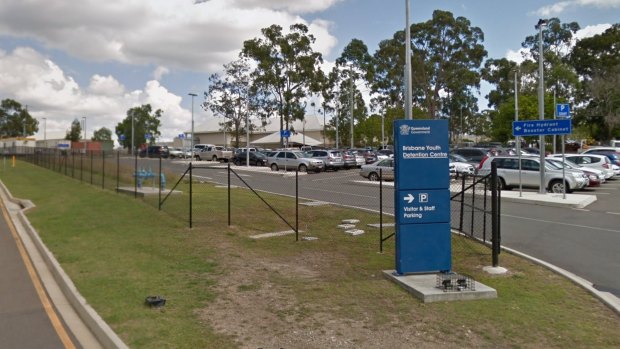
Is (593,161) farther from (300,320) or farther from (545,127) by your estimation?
(300,320)

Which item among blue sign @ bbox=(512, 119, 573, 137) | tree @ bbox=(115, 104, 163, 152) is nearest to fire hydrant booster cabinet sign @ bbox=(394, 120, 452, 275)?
blue sign @ bbox=(512, 119, 573, 137)

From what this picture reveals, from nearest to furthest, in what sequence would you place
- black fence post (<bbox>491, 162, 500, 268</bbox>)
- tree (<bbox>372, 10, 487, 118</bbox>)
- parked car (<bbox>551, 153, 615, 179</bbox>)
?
black fence post (<bbox>491, 162, 500, 268</bbox>) < parked car (<bbox>551, 153, 615, 179</bbox>) < tree (<bbox>372, 10, 487, 118</bbox>)

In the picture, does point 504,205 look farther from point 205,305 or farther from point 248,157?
point 248,157

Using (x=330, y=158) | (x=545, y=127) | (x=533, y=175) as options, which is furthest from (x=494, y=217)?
(x=330, y=158)

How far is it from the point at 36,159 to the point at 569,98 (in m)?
61.3

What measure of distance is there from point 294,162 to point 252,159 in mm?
10560

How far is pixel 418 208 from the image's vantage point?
26.3 feet

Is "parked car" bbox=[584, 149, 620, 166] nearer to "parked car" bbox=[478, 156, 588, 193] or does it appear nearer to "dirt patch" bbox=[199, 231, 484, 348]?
"parked car" bbox=[478, 156, 588, 193]

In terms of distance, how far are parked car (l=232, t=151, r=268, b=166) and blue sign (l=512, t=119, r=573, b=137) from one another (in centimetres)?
2861

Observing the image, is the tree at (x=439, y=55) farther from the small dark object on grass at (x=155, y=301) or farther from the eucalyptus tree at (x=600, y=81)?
the small dark object on grass at (x=155, y=301)

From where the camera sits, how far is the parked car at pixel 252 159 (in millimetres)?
48031

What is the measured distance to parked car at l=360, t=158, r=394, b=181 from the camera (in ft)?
94.4

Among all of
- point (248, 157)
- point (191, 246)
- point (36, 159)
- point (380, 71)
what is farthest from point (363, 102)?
point (191, 246)

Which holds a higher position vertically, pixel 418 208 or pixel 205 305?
pixel 418 208
